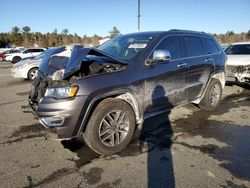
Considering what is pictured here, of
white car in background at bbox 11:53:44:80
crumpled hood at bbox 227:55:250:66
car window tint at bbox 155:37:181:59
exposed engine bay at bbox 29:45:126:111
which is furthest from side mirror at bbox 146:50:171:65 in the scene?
white car in background at bbox 11:53:44:80

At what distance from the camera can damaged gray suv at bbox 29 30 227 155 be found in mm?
3533

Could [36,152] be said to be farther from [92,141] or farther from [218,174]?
[218,174]

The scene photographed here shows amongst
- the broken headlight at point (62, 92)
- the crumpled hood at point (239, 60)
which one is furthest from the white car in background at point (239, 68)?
the broken headlight at point (62, 92)

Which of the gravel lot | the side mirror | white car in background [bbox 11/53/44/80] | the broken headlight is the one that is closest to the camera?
the gravel lot

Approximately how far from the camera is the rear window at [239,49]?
9.57m

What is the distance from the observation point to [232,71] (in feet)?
28.3

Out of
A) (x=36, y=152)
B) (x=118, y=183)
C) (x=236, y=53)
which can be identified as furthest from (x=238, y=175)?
(x=236, y=53)

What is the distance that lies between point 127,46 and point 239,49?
661cm

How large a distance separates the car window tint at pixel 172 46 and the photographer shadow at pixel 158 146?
76cm

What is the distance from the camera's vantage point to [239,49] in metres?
9.84

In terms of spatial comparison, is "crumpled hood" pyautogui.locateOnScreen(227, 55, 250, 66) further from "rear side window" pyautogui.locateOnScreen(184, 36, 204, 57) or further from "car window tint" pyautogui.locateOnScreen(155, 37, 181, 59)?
"car window tint" pyautogui.locateOnScreen(155, 37, 181, 59)

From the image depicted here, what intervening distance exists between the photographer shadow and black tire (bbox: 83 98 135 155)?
0.38 m

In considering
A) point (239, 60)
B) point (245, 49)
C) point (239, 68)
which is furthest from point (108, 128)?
point (245, 49)

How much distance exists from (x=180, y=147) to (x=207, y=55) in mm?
2638
